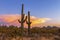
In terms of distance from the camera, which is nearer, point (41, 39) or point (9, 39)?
point (9, 39)

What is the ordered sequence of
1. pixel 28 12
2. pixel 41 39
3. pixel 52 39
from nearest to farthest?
pixel 41 39 < pixel 52 39 < pixel 28 12

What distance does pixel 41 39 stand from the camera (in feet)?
77.7

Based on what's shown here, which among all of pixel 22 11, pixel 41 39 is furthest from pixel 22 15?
pixel 41 39

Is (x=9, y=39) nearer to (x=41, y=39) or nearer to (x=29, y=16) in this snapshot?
(x=41, y=39)

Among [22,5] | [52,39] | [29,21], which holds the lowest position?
Answer: [52,39]

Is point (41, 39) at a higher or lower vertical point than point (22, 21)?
lower

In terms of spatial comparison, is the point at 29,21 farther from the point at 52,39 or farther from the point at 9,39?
the point at 9,39

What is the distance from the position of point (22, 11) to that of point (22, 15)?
53 cm

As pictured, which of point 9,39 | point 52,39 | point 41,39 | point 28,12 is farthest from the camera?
point 28,12

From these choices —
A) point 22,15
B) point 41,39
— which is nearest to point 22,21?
point 22,15

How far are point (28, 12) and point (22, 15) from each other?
4482 millimetres

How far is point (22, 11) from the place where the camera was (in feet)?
78.0

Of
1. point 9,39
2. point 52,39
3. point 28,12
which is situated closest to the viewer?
point 9,39

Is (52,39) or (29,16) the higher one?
(29,16)
